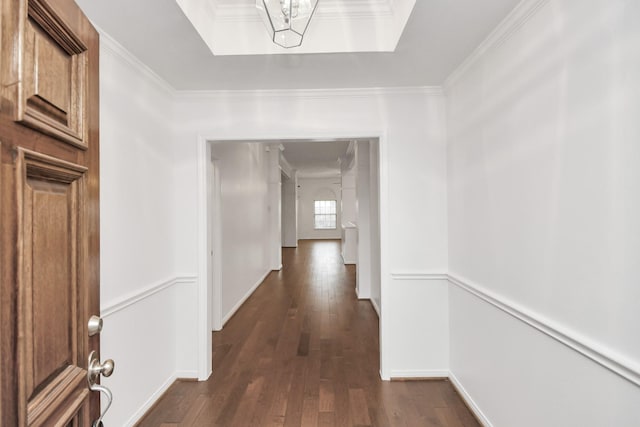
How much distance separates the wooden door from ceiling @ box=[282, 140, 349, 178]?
5.25m

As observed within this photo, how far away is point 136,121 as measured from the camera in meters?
2.24

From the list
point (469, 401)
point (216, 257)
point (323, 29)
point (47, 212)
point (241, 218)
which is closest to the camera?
point (47, 212)

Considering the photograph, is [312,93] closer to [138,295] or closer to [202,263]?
[202,263]

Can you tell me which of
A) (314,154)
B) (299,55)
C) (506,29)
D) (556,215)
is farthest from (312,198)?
(556,215)

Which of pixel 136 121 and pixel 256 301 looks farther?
pixel 256 301

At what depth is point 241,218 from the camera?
4.88m

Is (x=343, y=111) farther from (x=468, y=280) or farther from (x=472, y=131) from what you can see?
(x=468, y=280)

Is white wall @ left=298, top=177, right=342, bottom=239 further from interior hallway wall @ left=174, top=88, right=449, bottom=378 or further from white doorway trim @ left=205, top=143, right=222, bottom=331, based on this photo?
interior hallway wall @ left=174, top=88, right=449, bottom=378

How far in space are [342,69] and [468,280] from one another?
5.60ft

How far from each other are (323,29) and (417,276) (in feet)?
6.30

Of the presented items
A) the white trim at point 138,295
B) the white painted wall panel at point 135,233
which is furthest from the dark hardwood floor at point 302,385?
the white trim at point 138,295

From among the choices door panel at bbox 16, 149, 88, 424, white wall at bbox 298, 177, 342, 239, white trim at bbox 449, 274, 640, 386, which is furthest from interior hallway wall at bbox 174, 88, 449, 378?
white wall at bbox 298, 177, 342, 239

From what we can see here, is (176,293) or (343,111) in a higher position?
(343,111)

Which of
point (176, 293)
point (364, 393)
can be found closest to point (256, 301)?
point (176, 293)
